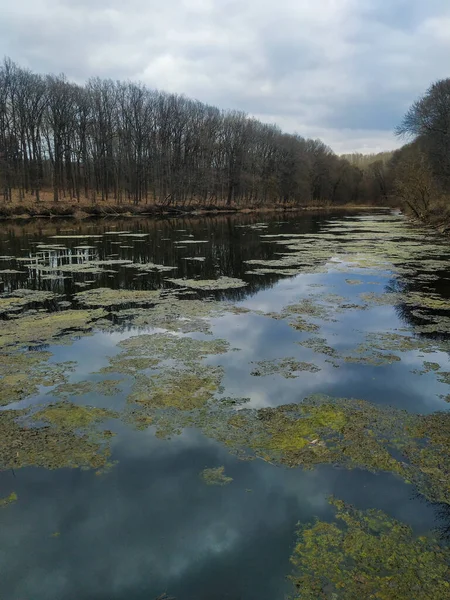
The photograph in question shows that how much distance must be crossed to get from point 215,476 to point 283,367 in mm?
2672

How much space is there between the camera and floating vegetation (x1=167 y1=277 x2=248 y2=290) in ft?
39.1

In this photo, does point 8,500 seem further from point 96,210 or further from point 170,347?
point 96,210

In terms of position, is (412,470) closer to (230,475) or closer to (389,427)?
(389,427)

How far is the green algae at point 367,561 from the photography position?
106 inches

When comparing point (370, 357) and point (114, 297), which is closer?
point (370, 357)

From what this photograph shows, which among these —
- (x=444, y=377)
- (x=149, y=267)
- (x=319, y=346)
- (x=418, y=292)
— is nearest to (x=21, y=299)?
(x=149, y=267)

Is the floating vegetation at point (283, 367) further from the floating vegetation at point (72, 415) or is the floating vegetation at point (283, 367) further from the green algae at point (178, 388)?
the floating vegetation at point (72, 415)

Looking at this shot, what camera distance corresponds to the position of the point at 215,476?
3852 millimetres

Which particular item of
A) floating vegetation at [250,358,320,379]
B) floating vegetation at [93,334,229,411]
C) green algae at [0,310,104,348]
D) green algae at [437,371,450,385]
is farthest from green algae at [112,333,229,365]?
green algae at [437,371,450,385]

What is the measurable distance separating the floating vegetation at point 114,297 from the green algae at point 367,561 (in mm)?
7506

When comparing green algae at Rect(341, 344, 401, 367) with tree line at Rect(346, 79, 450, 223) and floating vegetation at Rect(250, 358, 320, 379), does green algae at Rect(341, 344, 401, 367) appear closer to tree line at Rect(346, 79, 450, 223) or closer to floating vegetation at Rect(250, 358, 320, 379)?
floating vegetation at Rect(250, 358, 320, 379)

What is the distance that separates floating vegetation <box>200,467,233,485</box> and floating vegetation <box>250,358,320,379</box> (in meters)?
2.21

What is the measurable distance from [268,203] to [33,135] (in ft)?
117

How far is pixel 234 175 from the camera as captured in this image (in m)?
65.3
